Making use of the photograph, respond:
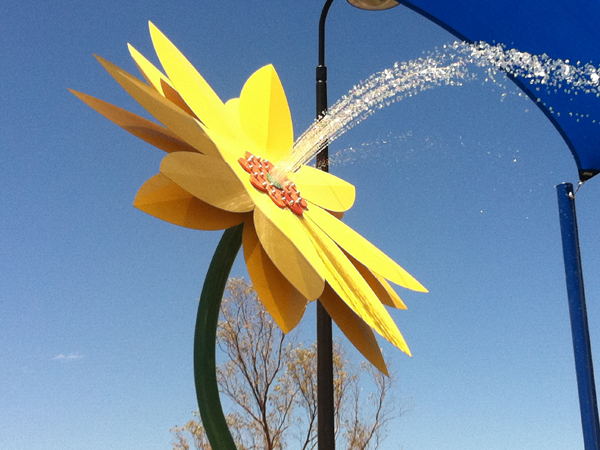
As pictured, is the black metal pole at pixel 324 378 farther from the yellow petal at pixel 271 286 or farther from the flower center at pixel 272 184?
the yellow petal at pixel 271 286

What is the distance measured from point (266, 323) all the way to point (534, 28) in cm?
605

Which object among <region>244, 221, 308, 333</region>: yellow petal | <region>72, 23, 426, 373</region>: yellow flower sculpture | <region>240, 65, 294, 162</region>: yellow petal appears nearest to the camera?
<region>72, 23, 426, 373</region>: yellow flower sculpture

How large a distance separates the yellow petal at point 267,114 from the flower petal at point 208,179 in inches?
27.6

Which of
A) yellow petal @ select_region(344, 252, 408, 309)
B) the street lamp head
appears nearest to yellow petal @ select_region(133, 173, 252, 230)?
yellow petal @ select_region(344, 252, 408, 309)

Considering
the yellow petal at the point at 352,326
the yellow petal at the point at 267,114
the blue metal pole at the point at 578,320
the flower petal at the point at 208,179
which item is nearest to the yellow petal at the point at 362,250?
the yellow petal at the point at 352,326

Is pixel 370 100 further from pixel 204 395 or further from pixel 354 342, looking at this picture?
pixel 204 395

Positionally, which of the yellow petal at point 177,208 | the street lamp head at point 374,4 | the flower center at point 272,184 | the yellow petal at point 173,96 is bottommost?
the yellow petal at point 177,208

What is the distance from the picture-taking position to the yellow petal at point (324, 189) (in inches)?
131

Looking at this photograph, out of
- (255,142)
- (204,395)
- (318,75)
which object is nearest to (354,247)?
(255,142)

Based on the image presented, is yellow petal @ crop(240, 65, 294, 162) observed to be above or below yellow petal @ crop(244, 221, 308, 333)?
above

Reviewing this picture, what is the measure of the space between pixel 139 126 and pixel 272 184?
0.62 metres

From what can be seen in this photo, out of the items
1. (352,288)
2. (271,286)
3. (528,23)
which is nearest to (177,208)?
(271,286)

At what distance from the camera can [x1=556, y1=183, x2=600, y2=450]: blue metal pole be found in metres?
4.59

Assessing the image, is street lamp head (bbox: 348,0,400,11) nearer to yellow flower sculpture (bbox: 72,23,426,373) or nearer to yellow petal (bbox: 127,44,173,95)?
yellow flower sculpture (bbox: 72,23,426,373)
